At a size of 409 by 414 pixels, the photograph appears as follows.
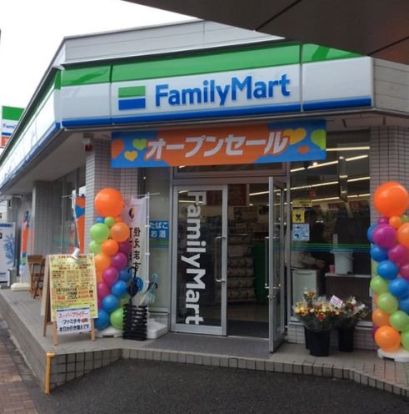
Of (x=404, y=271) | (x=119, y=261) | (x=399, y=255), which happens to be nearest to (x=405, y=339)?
(x=404, y=271)

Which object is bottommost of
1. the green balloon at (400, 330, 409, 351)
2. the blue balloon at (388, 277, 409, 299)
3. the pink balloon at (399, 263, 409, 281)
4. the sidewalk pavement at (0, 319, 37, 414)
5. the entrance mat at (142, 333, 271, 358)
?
the sidewalk pavement at (0, 319, 37, 414)

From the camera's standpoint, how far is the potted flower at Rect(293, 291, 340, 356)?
624 cm

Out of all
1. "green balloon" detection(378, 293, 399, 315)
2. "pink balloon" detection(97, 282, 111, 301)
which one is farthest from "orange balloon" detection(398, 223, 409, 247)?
"pink balloon" detection(97, 282, 111, 301)

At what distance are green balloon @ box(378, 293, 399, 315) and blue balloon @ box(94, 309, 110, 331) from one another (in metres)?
3.67

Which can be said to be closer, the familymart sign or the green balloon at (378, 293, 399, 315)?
the green balloon at (378, 293, 399, 315)

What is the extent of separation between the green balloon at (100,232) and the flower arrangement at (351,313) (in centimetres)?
332

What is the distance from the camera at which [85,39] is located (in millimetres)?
7520

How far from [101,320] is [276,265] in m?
2.56

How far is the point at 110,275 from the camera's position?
7.12 meters

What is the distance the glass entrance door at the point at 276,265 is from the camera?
21.6 ft

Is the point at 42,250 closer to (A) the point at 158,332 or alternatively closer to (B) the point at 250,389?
(A) the point at 158,332

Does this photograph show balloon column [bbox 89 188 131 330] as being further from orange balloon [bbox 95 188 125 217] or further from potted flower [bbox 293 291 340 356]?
potted flower [bbox 293 291 340 356]

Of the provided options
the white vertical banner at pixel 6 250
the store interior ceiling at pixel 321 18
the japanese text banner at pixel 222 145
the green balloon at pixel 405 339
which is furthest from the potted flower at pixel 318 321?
the white vertical banner at pixel 6 250

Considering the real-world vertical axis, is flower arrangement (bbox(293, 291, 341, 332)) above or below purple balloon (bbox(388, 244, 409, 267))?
below
